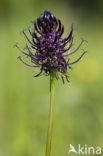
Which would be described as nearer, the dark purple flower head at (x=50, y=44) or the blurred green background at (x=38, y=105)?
the dark purple flower head at (x=50, y=44)

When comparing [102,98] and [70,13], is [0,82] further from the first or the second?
[70,13]

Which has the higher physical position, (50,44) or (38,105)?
(50,44)

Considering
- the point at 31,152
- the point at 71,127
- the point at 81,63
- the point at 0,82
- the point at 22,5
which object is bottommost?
the point at 31,152

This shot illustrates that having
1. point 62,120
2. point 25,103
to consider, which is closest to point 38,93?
point 25,103

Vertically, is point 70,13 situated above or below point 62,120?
above

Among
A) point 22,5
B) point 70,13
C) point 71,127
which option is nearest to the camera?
point 71,127

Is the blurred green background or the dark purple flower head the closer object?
the dark purple flower head

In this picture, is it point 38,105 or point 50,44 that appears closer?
point 50,44

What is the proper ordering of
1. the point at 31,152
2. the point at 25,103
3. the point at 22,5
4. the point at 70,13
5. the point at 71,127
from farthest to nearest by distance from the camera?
the point at 70,13, the point at 22,5, the point at 25,103, the point at 71,127, the point at 31,152

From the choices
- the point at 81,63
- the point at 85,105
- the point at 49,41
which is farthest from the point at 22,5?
the point at 49,41

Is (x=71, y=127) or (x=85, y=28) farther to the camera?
(x=85, y=28)
